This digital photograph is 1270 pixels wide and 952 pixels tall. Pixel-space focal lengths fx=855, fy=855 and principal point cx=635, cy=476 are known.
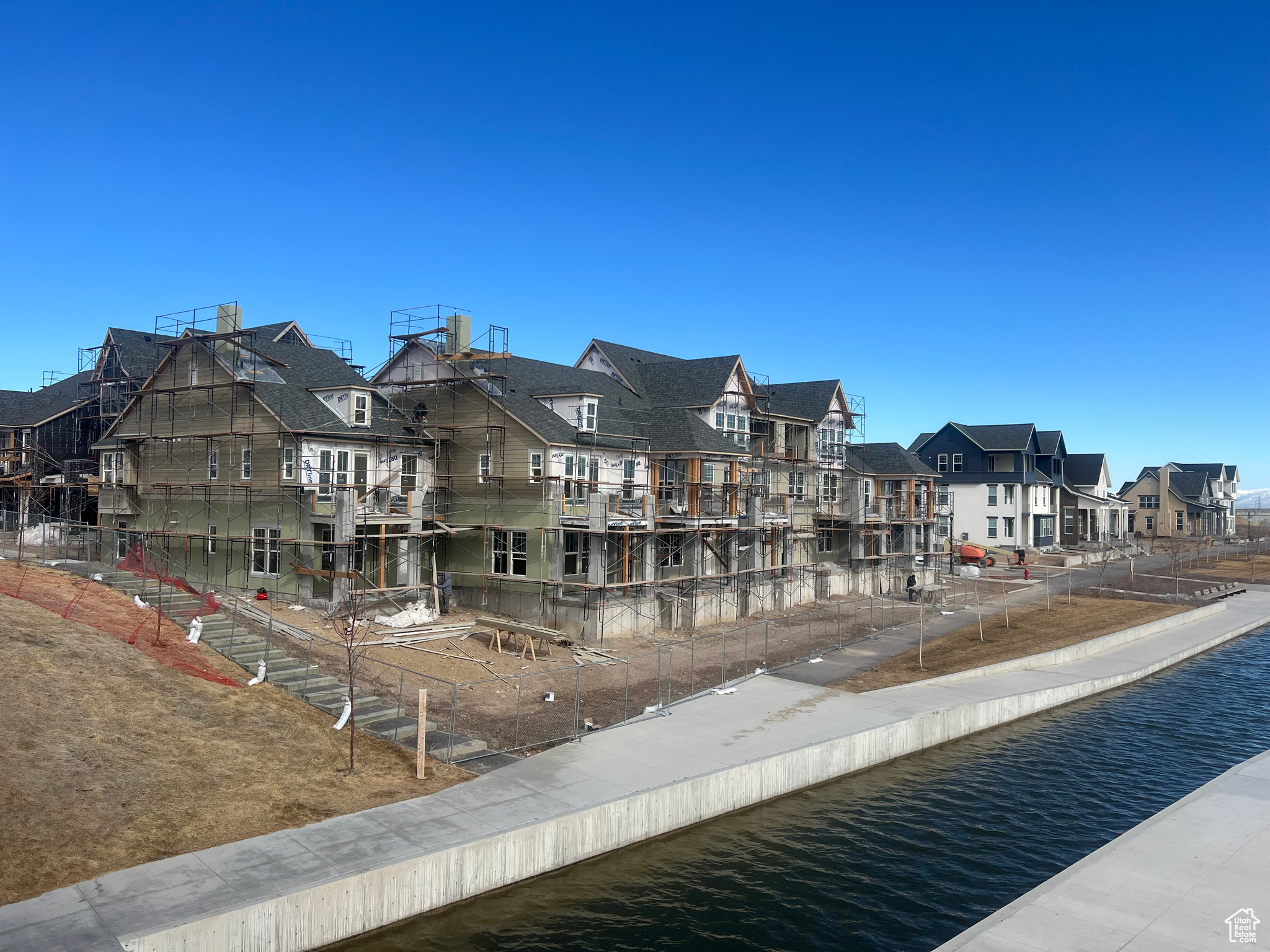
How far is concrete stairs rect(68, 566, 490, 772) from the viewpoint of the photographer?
2134 cm

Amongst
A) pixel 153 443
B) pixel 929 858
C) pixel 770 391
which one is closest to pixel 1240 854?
pixel 929 858

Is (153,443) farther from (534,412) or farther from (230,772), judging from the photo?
(230,772)

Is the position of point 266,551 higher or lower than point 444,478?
lower

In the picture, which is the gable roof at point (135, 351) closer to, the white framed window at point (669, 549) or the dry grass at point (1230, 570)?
the white framed window at point (669, 549)

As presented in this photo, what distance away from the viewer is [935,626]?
44219mm

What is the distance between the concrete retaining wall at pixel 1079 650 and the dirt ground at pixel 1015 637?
1.61ft

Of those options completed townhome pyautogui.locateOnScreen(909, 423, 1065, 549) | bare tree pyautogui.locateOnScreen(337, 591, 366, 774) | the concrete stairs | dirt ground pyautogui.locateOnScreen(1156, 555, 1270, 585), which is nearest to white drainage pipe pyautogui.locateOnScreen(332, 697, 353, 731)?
bare tree pyautogui.locateOnScreen(337, 591, 366, 774)

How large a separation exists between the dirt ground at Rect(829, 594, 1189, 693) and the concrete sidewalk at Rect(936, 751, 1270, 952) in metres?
11.5

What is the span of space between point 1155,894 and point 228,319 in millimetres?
40776

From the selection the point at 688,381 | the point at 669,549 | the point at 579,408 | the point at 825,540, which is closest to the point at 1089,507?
the point at 825,540

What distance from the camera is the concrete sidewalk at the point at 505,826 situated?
13.0 m

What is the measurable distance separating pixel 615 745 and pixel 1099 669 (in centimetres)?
2386

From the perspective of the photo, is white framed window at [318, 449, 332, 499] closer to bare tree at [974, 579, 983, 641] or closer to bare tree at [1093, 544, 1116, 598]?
bare tree at [974, 579, 983, 641]

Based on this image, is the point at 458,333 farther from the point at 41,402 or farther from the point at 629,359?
the point at 41,402
